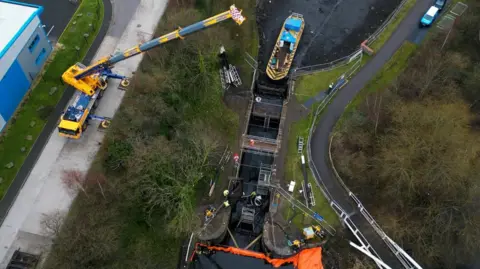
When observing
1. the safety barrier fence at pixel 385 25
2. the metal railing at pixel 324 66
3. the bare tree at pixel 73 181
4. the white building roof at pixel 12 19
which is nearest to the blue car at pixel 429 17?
the safety barrier fence at pixel 385 25

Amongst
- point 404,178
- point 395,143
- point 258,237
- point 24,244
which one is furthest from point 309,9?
point 24,244

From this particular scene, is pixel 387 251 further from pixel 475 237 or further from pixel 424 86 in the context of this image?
pixel 424 86

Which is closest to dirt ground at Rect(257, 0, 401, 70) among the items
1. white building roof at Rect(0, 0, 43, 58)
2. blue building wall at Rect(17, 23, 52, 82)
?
blue building wall at Rect(17, 23, 52, 82)

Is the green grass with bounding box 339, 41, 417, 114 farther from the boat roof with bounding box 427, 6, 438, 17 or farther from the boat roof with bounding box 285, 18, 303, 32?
the boat roof with bounding box 285, 18, 303, 32

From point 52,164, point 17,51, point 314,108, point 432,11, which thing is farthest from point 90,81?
point 432,11

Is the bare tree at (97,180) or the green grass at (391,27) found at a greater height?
the green grass at (391,27)

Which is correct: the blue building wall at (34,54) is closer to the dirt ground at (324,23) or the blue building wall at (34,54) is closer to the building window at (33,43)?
the building window at (33,43)

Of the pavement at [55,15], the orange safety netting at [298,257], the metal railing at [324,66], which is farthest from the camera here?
the pavement at [55,15]
